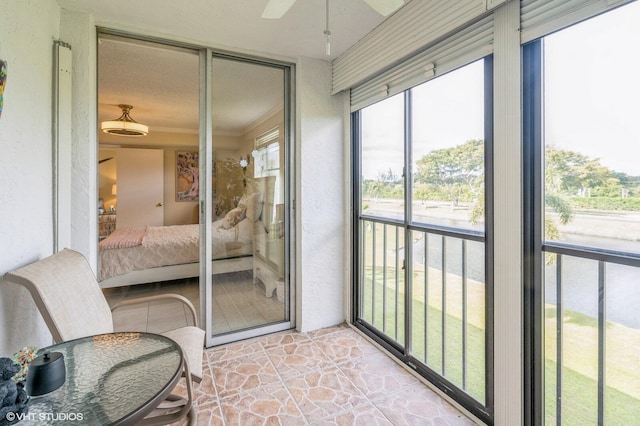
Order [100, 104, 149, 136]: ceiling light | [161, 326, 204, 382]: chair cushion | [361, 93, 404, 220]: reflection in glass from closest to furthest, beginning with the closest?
[161, 326, 204, 382]: chair cushion, [361, 93, 404, 220]: reflection in glass, [100, 104, 149, 136]: ceiling light

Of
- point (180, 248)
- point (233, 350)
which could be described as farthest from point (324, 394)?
point (180, 248)

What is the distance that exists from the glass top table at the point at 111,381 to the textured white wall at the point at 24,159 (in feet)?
1.18

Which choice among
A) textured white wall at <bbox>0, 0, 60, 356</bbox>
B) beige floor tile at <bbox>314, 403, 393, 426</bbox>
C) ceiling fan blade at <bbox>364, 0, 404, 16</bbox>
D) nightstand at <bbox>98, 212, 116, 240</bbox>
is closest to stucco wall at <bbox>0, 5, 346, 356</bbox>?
textured white wall at <bbox>0, 0, 60, 356</bbox>

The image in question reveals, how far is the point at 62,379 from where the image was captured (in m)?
1.01

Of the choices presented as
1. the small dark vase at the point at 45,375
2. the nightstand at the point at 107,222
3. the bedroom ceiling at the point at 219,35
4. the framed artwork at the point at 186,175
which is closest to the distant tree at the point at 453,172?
the bedroom ceiling at the point at 219,35

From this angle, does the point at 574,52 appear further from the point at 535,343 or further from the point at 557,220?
the point at 535,343

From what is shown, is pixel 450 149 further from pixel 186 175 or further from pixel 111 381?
pixel 186 175

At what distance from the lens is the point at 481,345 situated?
182 centimetres

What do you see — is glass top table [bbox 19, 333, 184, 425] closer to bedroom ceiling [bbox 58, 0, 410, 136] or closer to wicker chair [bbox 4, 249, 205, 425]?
wicker chair [bbox 4, 249, 205, 425]

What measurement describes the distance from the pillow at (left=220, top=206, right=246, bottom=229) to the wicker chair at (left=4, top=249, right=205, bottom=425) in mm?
917

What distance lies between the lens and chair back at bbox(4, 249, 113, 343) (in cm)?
128

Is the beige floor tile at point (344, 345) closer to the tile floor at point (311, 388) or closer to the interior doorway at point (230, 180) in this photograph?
the tile floor at point (311, 388)

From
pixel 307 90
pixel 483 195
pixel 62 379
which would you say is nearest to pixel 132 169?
pixel 307 90

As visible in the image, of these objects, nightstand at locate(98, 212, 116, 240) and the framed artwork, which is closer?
nightstand at locate(98, 212, 116, 240)
